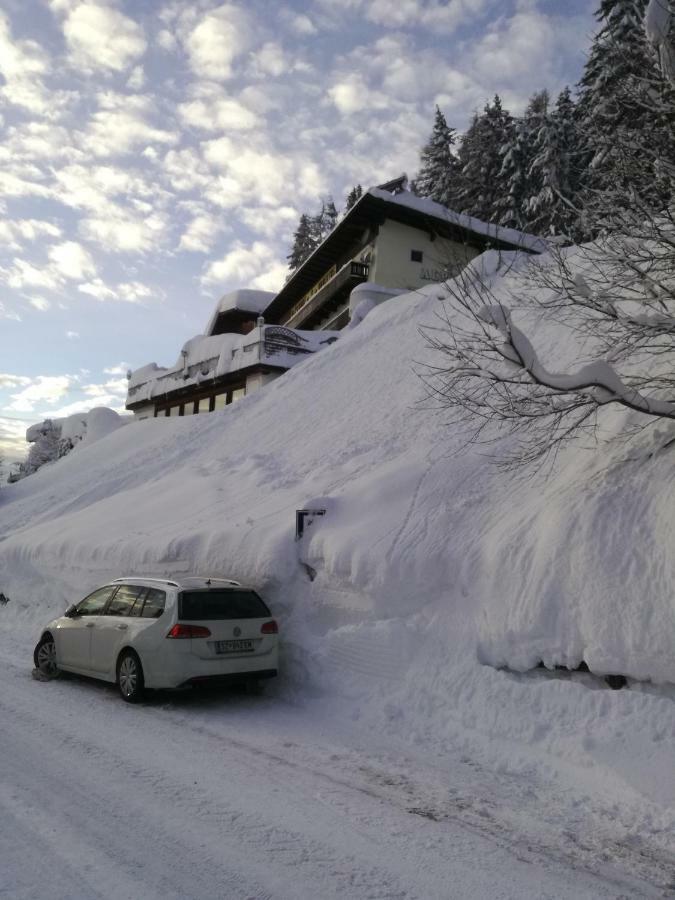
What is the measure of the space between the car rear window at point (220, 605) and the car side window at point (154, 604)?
35 cm

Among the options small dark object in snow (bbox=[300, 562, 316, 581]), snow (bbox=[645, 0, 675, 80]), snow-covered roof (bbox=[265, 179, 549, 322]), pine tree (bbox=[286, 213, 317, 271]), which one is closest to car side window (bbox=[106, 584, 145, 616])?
small dark object in snow (bbox=[300, 562, 316, 581])

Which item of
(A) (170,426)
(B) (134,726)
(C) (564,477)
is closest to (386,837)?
(B) (134,726)

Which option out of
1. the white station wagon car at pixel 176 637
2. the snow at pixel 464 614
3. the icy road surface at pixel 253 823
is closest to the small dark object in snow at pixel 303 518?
the snow at pixel 464 614

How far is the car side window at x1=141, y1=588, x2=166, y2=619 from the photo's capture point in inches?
316

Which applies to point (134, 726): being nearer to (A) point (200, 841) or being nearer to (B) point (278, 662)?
(B) point (278, 662)

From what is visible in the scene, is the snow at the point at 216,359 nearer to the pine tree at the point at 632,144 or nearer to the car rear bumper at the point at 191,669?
the pine tree at the point at 632,144

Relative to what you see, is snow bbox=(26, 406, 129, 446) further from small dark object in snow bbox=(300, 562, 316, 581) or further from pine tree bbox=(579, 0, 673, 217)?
pine tree bbox=(579, 0, 673, 217)

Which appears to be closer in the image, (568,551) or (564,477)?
(568,551)

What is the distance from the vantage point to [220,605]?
8.05 metres

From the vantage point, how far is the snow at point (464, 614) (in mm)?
4883

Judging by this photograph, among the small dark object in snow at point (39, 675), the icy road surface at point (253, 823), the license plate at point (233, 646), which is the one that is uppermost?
the license plate at point (233, 646)

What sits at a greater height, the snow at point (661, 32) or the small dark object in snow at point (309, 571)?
the snow at point (661, 32)

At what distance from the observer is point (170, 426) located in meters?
28.2

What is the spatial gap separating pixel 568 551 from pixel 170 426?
920 inches
